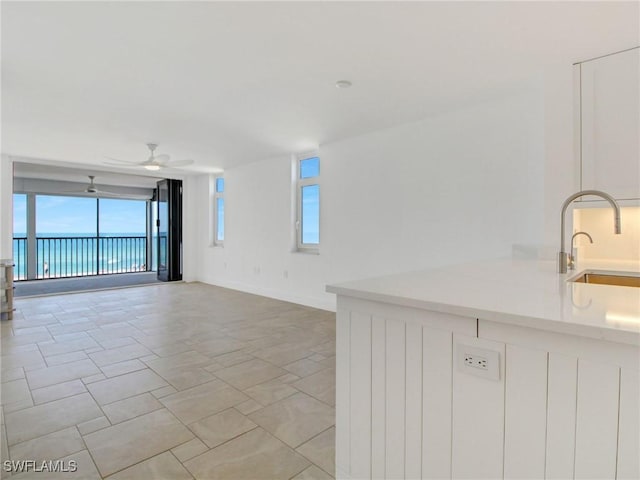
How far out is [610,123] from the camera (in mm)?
2332

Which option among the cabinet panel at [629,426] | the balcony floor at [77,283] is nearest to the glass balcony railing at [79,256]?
the balcony floor at [77,283]

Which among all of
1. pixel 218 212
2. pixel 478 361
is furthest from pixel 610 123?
pixel 218 212

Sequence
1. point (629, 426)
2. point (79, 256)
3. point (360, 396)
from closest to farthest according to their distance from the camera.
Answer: point (629, 426) → point (360, 396) → point (79, 256)

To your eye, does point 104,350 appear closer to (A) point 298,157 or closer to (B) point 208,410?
(B) point 208,410

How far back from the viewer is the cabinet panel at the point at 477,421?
40.1 inches

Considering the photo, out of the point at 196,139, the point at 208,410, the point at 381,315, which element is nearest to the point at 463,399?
the point at 381,315

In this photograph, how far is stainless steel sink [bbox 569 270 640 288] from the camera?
202cm

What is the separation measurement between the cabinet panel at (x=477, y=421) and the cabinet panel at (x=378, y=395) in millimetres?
259

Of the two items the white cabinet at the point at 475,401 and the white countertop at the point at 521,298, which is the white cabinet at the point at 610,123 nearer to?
the white countertop at the point at 521,298

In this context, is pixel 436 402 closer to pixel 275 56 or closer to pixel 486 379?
pixel 486 379

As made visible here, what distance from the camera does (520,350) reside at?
977 millimetres

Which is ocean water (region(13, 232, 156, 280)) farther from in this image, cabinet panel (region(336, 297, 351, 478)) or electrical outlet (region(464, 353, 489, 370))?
electrical outlet (region(464, 353, 489, 370))

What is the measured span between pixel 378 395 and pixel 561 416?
572 mm

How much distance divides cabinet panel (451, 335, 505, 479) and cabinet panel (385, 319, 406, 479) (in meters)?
0.18
